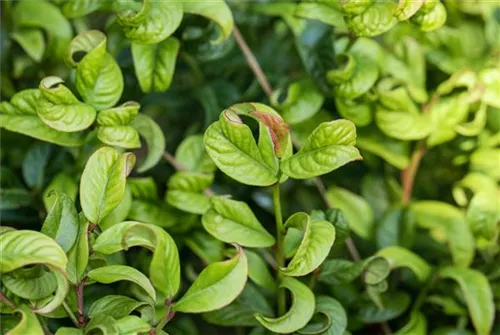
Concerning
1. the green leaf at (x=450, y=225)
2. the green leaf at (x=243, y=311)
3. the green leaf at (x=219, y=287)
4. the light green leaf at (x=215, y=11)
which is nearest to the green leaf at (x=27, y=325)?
the green leaf at (x=219, y=287)

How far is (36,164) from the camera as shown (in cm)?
88

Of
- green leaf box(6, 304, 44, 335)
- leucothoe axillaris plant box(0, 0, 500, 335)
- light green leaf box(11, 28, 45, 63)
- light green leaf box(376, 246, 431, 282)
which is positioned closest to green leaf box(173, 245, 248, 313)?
leucothoe axillaris plant box(0, 0, 500, 335)

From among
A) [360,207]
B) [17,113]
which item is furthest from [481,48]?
[17,113]

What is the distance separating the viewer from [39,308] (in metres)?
0.61

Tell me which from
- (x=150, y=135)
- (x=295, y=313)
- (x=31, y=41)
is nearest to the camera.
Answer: (x=295, y=313)

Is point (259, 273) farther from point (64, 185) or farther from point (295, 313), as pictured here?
→ point (64, 185)

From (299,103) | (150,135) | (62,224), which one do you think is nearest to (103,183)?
(62,224)

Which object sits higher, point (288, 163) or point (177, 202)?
point (288, 163)

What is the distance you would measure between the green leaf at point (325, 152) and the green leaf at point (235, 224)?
0.25 feet

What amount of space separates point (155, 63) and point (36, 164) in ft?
0.58

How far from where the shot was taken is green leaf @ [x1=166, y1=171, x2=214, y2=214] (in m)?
0.80

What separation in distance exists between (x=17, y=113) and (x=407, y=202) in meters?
0.45

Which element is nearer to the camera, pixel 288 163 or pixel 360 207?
pixel 288 163

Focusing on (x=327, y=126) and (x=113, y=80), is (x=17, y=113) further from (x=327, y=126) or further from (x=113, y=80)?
(x=327, y=126)
